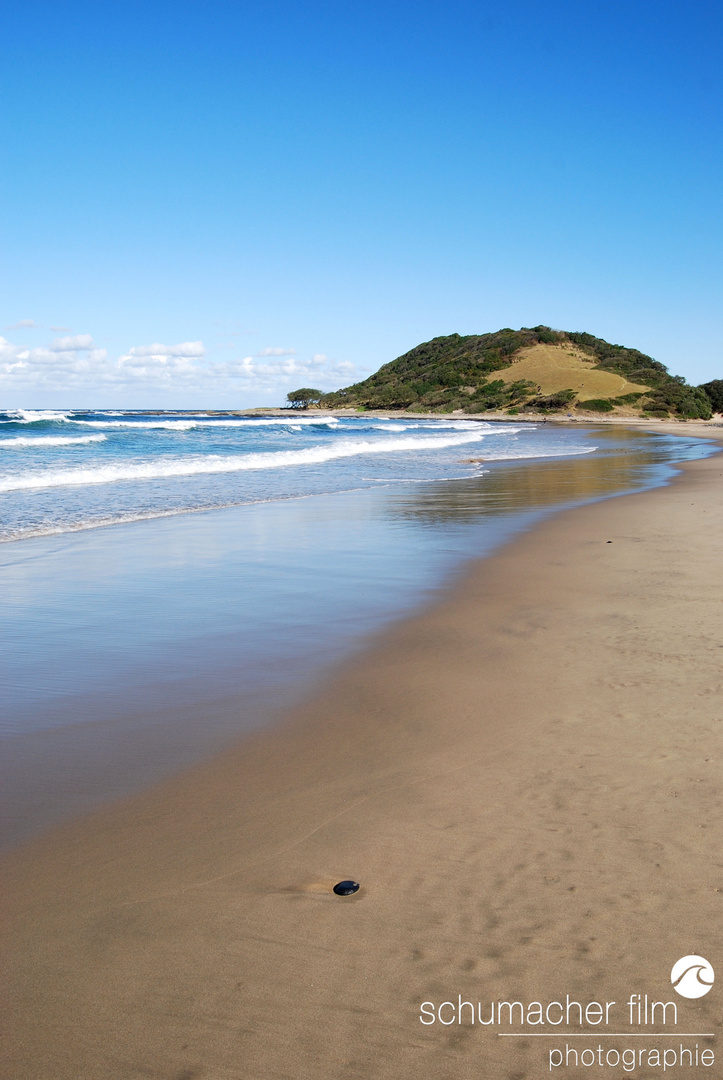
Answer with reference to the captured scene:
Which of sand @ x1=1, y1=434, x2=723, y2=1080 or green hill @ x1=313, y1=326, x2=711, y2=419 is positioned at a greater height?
green hill @ x1=313, y1=326, x2=711, y2=419

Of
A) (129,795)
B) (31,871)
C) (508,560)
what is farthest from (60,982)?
(508,560)

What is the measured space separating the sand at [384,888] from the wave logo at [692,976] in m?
0.03

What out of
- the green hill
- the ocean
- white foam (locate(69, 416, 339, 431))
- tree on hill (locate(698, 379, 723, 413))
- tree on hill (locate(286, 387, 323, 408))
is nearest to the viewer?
the ocean

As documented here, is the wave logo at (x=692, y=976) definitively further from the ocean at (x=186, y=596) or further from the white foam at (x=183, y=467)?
the white foam at (x=183, y=467)

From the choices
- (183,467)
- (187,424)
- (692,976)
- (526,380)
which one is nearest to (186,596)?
(692,976)

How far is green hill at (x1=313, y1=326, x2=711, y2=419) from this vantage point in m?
80.8

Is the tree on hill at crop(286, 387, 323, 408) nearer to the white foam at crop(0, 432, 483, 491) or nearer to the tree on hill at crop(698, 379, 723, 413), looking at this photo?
the tree on hill at crop(698, 379, 723, 413)

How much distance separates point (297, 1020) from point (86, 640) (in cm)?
383

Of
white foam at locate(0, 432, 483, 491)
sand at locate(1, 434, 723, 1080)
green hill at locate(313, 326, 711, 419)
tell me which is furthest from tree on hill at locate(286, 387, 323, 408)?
sand at locate(1, 434, 723, 1080)

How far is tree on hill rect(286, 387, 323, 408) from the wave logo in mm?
137963

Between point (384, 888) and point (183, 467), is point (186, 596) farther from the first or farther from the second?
point (183, 467)

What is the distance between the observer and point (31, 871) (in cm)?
252

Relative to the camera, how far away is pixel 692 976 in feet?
6.50

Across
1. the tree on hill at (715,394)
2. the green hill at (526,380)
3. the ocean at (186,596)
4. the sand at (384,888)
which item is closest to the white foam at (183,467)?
the ocean at (186,596)
